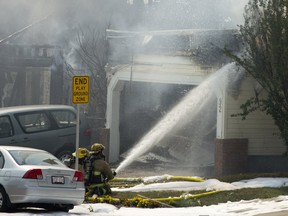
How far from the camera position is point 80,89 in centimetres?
1819

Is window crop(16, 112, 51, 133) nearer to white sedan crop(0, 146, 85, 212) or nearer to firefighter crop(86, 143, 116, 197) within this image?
firefighter crop(86, 143, 116, 197)

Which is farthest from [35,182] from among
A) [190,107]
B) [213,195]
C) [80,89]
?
[190,107]

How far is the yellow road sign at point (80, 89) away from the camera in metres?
18.1

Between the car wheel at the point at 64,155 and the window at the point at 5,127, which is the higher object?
the window at the point at 5,127

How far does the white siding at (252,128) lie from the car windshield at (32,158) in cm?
816

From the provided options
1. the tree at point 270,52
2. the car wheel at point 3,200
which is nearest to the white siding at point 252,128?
the tree at point 270,52

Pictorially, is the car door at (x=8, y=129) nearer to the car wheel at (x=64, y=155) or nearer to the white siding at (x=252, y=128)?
the car wheel at (x=64, y=155)

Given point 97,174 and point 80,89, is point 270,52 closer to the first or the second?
point 80,89

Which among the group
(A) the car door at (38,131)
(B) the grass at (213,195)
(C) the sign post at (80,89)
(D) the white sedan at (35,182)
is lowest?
(B) the grass at (213,195)

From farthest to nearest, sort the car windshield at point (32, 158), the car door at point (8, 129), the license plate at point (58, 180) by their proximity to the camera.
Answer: the car door at point (8, 129) < the car windshield at point (32, 158) < the license plate at point (58, 180)

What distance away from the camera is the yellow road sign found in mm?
18094

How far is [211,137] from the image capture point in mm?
29578

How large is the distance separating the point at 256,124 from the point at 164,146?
5.68 m

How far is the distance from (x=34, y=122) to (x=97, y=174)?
5.26 metres
